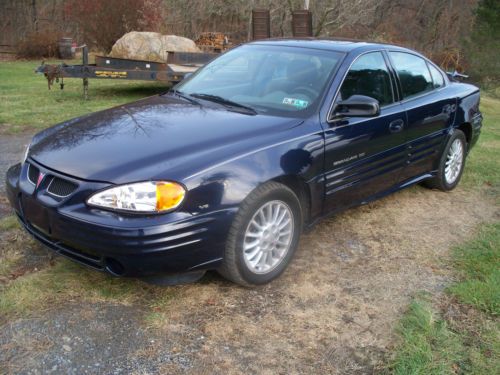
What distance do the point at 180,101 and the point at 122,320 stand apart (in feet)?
6.01

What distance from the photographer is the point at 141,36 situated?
54.7 feet

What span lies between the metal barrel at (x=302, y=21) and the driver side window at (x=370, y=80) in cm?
1069

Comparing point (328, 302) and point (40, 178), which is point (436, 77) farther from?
point (40, 178)

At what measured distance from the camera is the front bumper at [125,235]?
2709 mm

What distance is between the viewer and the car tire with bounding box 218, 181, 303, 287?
304 cm

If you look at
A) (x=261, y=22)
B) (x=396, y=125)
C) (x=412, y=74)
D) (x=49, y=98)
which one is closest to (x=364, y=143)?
(x=396, y=125)

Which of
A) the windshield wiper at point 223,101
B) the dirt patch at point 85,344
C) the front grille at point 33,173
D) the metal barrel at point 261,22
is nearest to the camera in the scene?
the dirt patch at point 85,344

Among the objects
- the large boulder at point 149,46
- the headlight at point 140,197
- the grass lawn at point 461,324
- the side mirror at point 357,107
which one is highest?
the large boulder at point 149,46

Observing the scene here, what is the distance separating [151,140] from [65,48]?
63.8 ft

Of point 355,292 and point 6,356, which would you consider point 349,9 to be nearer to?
point 355,292

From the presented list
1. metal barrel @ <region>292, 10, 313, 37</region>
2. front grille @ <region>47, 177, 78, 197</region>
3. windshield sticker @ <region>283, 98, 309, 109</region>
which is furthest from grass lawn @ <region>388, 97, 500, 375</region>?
metal barrel @ <region>292, 10, 313, 37</region>

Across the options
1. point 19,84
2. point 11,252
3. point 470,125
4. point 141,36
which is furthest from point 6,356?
point 141,36

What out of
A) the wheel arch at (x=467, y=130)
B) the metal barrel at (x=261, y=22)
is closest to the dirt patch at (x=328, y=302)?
the wheel arch at (x=467, y=130)

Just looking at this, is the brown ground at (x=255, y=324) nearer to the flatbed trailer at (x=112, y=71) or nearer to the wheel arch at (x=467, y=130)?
the wheel arch at (x=467, y=130)
